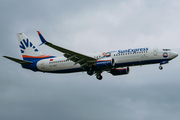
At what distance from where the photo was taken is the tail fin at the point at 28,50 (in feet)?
181

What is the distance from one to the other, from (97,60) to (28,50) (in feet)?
56.9

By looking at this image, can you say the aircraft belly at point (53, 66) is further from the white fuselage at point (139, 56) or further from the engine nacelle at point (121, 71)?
the engine nacelle at point (121, 71)

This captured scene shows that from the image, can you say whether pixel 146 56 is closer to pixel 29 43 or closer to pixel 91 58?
pixel 91 58

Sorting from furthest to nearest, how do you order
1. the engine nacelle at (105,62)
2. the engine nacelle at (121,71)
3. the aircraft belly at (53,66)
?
the engine nacelle at (121,71) → the aircraft belly at (53,66) → the engine nacelle at (105,62)

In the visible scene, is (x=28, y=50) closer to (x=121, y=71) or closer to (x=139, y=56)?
(x=121, y=71)

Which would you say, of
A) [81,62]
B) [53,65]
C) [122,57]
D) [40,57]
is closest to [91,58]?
[81,62]

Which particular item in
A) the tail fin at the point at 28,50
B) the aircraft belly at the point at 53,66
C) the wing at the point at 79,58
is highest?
the tail fin at the point at 28,50

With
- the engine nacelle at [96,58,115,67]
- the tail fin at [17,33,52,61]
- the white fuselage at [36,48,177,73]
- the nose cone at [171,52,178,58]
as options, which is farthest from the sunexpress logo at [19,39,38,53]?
the nose cone at [171,52,178,58]

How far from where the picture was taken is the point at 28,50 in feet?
186

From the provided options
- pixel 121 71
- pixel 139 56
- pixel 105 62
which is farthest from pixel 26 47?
pixel 139 56

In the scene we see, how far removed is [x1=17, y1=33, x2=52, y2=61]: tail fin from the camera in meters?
55.2

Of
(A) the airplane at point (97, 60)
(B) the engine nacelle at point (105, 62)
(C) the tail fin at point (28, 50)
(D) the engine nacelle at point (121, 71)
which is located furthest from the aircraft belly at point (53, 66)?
(D) the engine nacelle at point (121, 71)

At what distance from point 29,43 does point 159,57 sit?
2829cm

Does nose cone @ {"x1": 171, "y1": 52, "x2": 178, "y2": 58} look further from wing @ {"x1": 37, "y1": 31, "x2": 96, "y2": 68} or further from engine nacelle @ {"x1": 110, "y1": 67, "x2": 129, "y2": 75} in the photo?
wing @ {"x1": 37, "y1": 31, "x2": 96, "y2": 68}
